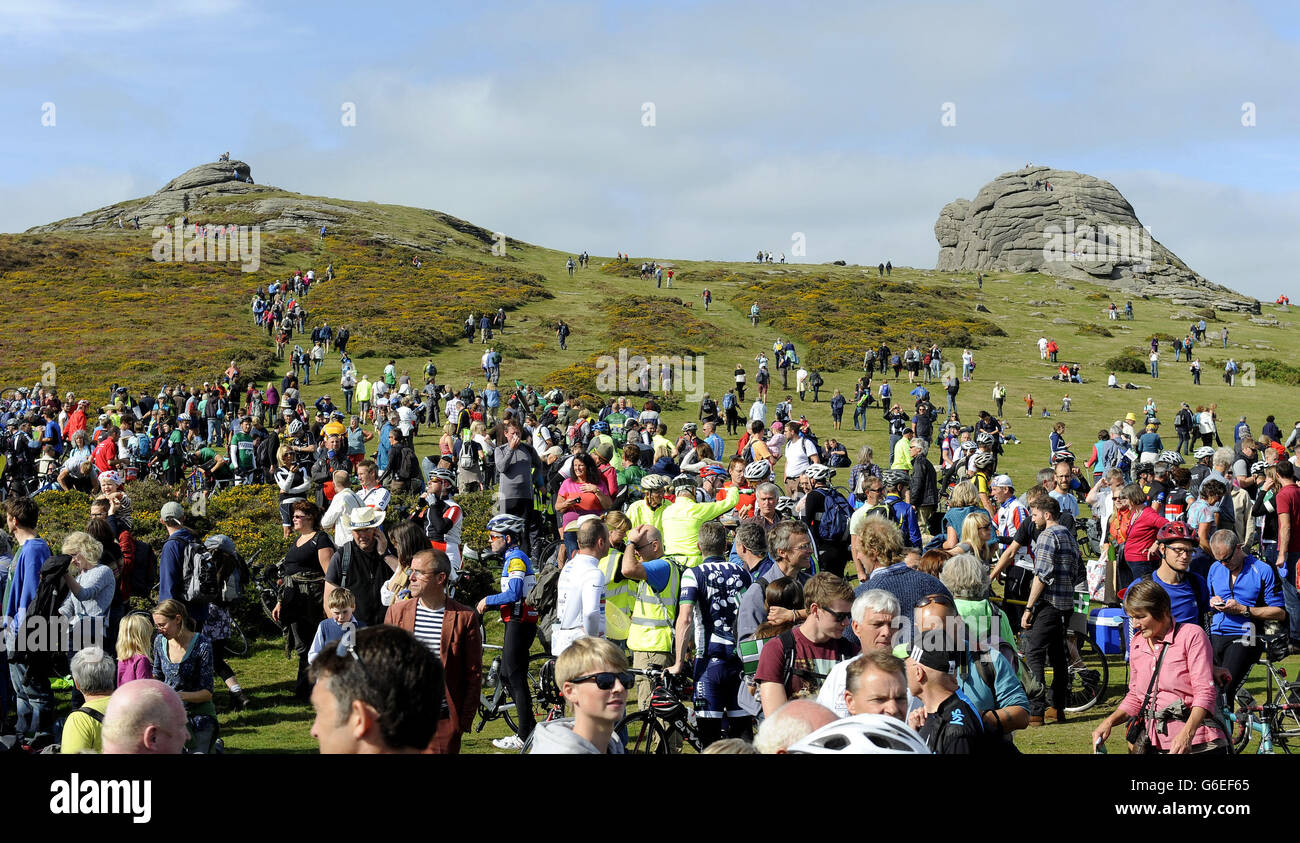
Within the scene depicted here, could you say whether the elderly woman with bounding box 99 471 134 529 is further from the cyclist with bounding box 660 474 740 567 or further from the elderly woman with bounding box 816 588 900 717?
the elderly woman with bounding box 816 588 900 717

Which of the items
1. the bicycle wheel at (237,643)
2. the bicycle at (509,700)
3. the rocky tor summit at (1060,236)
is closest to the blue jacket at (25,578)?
A: the bicycle at (509,700)

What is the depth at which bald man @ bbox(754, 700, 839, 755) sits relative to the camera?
12.6 feet

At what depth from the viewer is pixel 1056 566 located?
32.3ft

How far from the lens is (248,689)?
11.6 meters

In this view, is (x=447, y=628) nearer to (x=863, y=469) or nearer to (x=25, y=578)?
(x=25, y=578)

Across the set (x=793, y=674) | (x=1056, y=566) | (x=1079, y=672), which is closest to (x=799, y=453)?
(x=1079, y=672)

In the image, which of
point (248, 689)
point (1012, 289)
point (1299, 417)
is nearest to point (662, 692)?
point (248, 689)

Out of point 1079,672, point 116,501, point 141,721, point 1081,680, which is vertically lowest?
point 1081,680

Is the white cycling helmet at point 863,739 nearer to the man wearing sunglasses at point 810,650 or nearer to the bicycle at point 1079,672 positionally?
the man wearing sunglasses at point 810,650

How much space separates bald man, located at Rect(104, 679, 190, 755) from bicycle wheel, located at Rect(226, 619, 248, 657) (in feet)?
30.2

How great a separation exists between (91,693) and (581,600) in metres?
3.16

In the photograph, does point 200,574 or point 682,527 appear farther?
point 682,527

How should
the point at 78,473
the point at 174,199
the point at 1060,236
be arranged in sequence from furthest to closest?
the point at 174,199 < the point at 1060,236 < the point at 78,473

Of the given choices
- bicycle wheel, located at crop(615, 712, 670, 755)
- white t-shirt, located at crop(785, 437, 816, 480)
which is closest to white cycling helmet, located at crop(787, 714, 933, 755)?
bicycle wheel, located at crop(615, 712, 670, 755)
